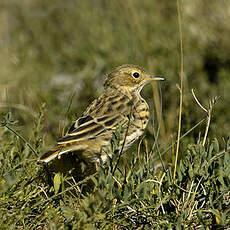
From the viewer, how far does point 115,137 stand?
3414 millimetres

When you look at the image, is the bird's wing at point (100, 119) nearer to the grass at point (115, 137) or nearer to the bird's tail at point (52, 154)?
the bird's tail at point (52, 154)

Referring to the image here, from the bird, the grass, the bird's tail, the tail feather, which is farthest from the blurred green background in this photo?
the bird's tail

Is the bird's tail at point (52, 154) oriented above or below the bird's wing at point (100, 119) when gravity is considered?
below

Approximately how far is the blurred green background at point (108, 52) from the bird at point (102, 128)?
4.90 feet

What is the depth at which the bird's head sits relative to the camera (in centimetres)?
548

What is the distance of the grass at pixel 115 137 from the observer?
11.6ft

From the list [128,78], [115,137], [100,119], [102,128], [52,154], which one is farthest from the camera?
[128,78]

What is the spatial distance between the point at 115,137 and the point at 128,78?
217 cm

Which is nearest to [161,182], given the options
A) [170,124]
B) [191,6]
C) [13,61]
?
[170,124]

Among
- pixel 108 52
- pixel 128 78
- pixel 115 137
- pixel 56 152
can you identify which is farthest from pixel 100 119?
pixel 108 52

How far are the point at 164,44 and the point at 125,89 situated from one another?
3.25 metres

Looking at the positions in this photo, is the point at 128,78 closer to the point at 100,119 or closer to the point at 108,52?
the point at 100,119

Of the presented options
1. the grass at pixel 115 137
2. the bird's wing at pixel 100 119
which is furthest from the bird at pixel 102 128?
the grass at pixel 115 137

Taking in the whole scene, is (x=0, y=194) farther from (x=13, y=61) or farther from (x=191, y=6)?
(x=191, y=6)
